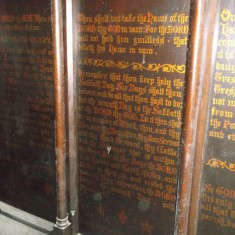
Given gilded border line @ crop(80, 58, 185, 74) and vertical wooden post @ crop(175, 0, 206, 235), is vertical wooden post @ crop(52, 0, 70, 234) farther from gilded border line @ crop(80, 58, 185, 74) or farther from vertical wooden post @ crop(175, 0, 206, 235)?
vertical wooden post @ crop(175, 0, 206, 235)

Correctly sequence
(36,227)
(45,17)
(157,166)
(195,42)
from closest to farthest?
(195,42), (157,166), (45,17), (36,227)

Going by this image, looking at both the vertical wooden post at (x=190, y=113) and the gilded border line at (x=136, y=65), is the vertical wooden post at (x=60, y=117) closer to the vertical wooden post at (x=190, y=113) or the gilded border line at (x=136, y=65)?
the gilded border line at (x=136, y=65)

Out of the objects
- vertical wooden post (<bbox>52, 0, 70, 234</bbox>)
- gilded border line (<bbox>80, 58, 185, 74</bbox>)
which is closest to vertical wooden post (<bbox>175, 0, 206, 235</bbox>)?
gilded border line (<bbox>80, 58, 185, 74</bbox>)

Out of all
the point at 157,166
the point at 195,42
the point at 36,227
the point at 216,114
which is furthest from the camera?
the point at 36,227

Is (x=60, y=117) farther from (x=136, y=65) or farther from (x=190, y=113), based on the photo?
(x=190, y=113)

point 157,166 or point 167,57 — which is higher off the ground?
point 167,57

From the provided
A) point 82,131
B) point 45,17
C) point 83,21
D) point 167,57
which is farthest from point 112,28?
point 82,131

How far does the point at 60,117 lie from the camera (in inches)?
98.7

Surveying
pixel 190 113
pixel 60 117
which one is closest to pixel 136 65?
pixel 190 113

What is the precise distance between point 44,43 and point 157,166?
4.65 ft

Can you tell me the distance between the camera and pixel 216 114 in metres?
2.00

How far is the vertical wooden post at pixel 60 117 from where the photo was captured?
236 centimetres

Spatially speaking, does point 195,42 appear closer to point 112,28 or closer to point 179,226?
point 112,28

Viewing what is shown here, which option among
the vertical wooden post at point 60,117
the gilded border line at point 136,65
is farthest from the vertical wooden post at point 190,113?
the vertical wooden post at point 60,117
